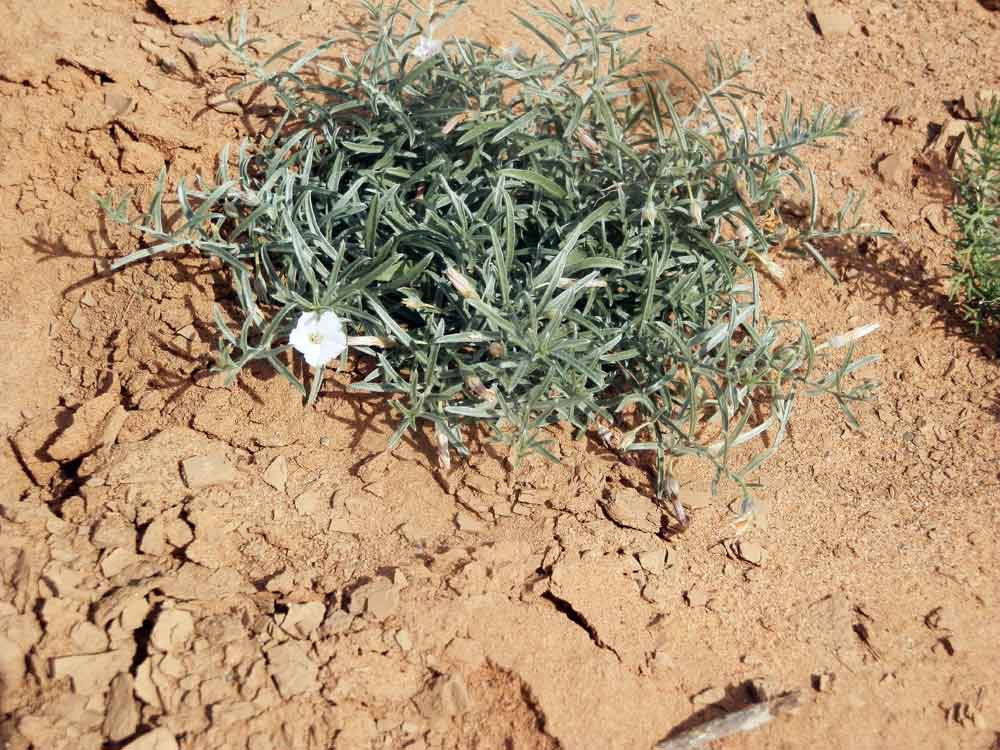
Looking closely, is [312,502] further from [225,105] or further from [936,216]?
[936,216]

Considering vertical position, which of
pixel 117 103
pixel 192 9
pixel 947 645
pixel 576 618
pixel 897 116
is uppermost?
pixel 192 9

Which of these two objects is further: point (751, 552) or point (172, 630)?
point (751, 552)

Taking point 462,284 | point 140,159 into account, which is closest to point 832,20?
point 462,284

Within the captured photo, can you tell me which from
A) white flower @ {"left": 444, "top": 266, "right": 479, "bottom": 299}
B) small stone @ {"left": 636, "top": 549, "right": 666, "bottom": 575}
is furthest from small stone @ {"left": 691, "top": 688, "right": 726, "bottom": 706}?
white flower @ {"left": 444, "top": 266, "right": 479, "bottom": 299}

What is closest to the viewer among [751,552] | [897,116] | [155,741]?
[155,741]

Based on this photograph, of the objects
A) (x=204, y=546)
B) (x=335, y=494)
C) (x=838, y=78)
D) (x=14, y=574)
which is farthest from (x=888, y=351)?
(x=14, y=574)

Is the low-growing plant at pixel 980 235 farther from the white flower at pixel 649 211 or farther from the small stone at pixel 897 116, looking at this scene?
the white flower at pixel 649 211

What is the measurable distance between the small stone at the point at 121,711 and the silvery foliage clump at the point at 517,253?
869 mm

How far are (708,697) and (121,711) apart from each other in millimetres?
1286

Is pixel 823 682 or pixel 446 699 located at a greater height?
pixel 446 699

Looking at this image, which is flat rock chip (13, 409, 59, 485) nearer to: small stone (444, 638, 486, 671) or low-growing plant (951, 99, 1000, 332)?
small stone (444, 638, 486, 671)

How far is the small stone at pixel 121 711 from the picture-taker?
1854 mm

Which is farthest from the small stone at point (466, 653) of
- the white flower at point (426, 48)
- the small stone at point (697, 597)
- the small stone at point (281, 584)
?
the white flower at point (426, 48)

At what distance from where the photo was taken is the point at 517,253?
8.61ft
